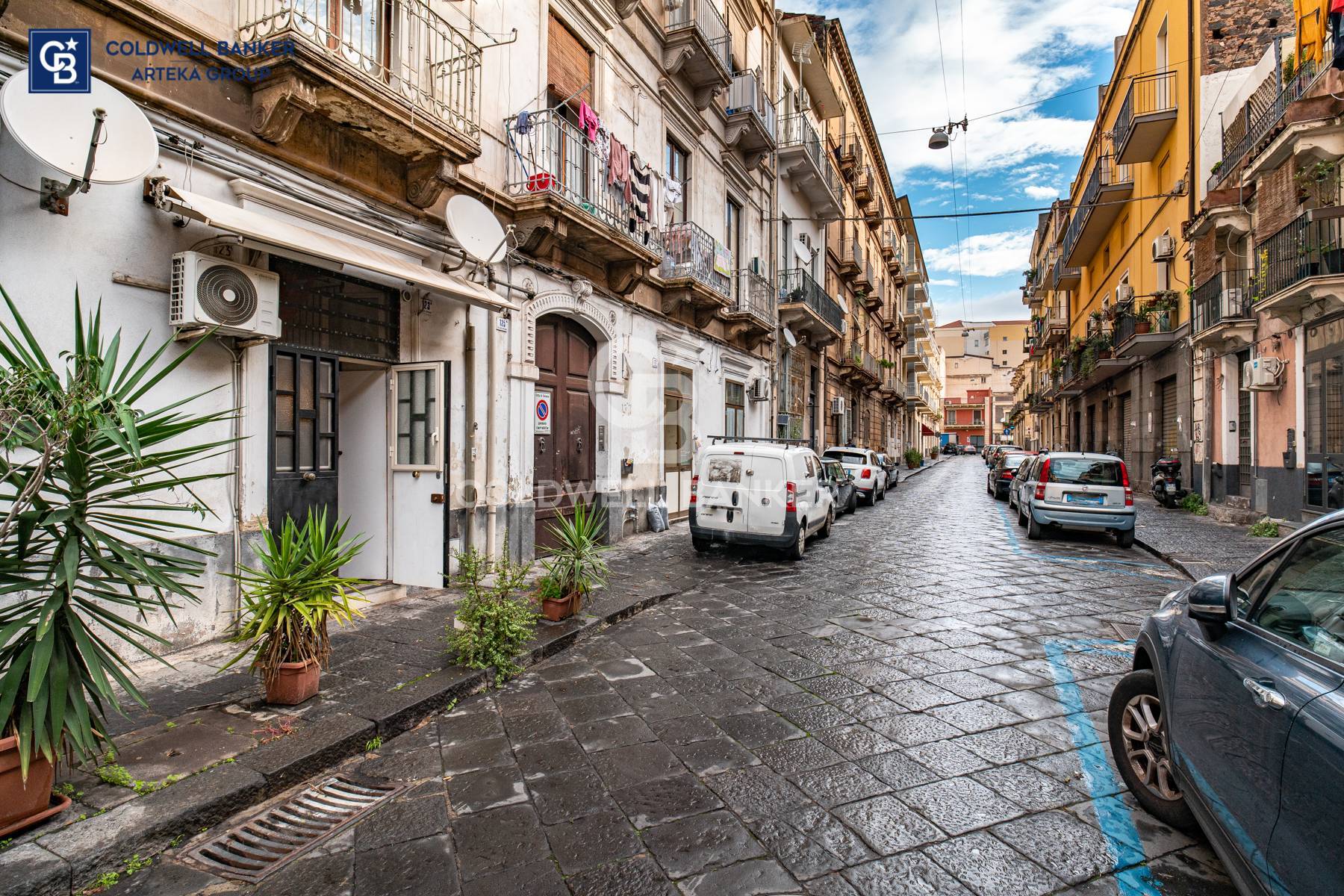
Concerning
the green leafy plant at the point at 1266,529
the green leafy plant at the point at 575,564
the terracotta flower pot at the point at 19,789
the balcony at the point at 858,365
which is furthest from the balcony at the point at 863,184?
the terracotta flower pot at the point at 19,789

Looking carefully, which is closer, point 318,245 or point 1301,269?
point 318,245

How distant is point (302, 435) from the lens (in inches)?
244

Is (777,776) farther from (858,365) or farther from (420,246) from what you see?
(858,365)

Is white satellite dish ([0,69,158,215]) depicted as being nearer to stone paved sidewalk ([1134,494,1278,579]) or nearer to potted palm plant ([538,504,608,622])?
potted palm plant ([538,504,608,622])

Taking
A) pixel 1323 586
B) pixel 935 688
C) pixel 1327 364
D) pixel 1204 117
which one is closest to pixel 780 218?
pixel 1204 117

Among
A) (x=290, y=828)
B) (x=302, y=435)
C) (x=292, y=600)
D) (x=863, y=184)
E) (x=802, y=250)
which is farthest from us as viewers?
(x=863, y=184)

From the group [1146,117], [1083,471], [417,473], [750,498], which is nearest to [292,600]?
[417,473]

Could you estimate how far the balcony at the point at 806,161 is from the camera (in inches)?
696

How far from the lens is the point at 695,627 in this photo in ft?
19.9

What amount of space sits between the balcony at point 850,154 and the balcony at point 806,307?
19.5 feet

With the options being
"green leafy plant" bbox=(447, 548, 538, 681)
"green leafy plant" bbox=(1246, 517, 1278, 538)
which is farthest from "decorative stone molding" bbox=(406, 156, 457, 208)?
"green leafy plant" bbox=(1246, 517, 1278, 538)

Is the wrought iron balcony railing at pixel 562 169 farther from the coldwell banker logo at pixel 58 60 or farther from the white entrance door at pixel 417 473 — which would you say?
the coldwell banker logo at pixel 58 60

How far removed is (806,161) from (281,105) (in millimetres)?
15167

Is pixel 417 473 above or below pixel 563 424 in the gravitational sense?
below
